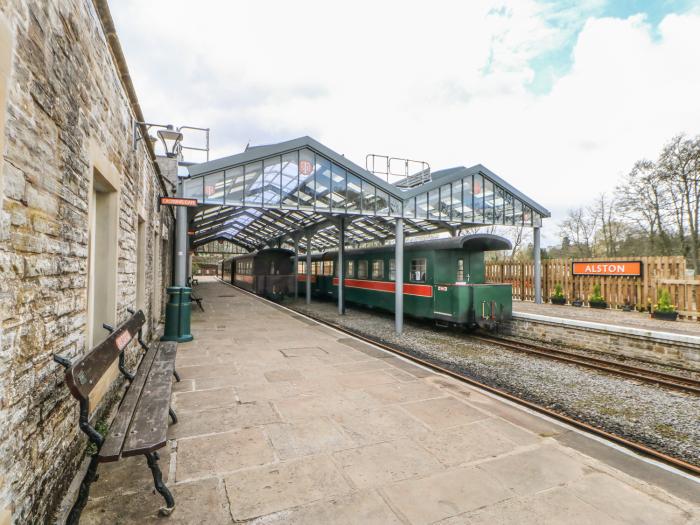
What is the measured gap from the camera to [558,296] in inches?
561

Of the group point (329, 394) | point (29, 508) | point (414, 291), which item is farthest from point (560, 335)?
point (29, 508)

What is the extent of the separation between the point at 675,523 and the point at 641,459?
96 cm

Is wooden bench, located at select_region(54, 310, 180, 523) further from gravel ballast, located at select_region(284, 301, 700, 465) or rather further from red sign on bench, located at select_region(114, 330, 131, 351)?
gravel ballast, located at select_region(284, 301, 700, 465)

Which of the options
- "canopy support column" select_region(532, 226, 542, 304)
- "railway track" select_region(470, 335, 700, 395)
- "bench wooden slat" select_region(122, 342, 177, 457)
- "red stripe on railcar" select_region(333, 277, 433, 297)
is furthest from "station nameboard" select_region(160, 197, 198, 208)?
"canopy support column" select_region(532, 226, 542, 304)

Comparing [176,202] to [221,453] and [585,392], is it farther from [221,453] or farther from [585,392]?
[585,392]

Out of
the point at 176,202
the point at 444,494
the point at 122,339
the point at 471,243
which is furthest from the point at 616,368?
the point at 176,202

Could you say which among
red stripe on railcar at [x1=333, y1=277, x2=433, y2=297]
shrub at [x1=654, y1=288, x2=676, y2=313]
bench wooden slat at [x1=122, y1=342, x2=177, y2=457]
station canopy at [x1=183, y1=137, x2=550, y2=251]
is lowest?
bench wooden slat at [x1=122, y1=342, x2=177, y2=457]

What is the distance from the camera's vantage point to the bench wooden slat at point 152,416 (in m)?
2.25

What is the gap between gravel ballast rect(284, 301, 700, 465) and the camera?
158 inches

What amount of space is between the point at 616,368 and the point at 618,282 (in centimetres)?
773

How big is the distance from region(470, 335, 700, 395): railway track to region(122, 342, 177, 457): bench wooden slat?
23.1 feet

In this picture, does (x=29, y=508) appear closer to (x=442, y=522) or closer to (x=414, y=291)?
(x=442, y=522)

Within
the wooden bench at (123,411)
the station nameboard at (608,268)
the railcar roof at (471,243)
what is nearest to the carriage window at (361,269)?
the railcar roof at (471,243)

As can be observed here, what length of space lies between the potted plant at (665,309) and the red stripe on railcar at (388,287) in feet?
22.1
